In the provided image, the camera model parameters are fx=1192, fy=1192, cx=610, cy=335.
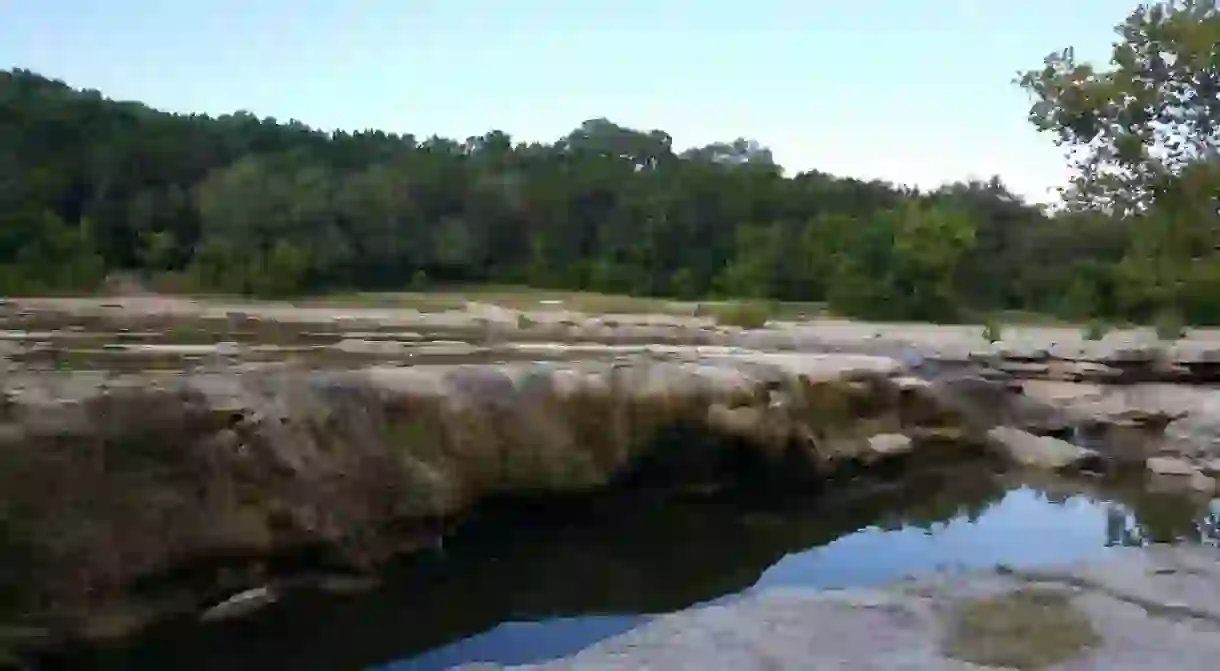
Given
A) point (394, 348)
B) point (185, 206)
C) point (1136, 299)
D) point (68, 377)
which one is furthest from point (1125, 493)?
point (185, 206)

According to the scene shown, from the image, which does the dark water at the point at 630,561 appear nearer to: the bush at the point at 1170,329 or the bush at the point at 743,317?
the bush at the point at 743,317

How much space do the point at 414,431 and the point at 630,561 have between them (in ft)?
6.21

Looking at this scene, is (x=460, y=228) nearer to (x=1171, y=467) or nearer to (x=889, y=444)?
(x=889, y=444)

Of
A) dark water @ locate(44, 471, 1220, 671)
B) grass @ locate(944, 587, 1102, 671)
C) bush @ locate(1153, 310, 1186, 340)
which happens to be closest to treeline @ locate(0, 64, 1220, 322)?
bush @ locate(1153, 310, 1186, 340)

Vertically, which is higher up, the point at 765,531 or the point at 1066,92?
the point at 1066,92

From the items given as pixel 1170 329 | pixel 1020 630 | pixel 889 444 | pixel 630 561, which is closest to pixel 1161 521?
pixel 889 444

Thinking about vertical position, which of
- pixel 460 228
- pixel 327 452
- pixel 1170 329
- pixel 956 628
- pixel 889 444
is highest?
pixel 460 228

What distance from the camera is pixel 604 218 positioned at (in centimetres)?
4288

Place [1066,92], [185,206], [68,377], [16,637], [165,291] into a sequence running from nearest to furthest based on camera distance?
[16,637] < [68,377] < [1066,92] < [165,291] < [185,206]

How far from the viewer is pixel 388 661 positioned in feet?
21.3

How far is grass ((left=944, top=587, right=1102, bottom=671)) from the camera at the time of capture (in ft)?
18.8

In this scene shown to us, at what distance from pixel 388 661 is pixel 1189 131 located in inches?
693

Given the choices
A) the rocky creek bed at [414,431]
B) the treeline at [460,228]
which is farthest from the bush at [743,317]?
the treeline at [460,228]

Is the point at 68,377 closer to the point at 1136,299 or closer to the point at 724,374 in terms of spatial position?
the point at 724,374
